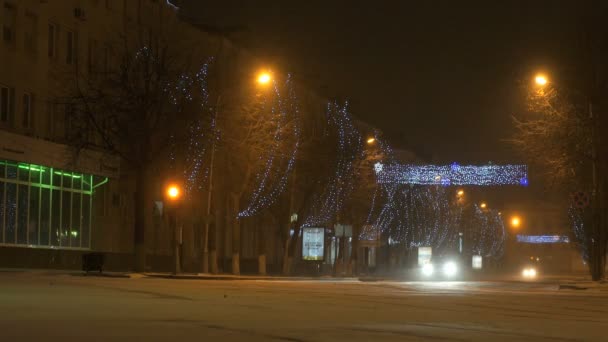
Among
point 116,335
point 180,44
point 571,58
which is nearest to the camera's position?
point 116,335

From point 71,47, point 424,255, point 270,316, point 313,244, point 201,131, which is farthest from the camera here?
point 424,255

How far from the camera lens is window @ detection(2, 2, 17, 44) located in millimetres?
46344

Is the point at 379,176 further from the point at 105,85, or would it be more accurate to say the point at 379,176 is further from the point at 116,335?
the point at 116,335

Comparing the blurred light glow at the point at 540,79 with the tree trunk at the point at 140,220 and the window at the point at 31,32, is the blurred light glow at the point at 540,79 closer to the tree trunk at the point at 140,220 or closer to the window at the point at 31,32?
the tree trunk at the point at 140,220

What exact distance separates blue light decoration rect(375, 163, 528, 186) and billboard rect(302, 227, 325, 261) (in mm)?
15726

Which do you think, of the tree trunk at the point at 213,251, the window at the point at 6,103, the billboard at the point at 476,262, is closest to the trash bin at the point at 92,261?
the tree trunk at the point at 213,251

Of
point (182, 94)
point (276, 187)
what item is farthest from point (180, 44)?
point (276, 187)

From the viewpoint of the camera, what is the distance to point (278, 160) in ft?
189

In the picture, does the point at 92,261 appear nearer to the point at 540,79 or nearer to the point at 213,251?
the point at 213,251

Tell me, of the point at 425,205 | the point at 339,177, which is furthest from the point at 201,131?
the point at 425,205

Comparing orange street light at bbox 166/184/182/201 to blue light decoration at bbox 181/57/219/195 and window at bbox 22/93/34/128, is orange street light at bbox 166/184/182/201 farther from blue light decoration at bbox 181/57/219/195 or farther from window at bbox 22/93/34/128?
window at bbox 22/93/34/128

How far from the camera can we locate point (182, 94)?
4519 cm

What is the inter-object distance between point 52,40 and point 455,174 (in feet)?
Result: 122

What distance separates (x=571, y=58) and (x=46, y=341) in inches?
1443
